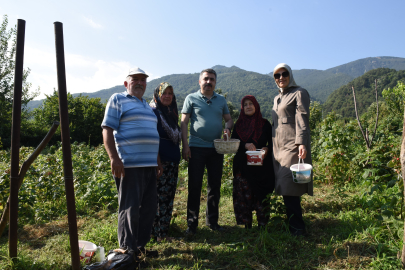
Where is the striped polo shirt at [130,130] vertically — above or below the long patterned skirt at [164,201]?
above

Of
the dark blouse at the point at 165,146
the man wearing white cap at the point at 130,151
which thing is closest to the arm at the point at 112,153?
the man wearing white cap at the point at 130,151

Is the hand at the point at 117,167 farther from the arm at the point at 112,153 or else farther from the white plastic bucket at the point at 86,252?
the white plastic bucket at the point at 86,252

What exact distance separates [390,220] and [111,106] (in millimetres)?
2765

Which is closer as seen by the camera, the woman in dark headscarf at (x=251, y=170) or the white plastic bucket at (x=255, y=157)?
the white plastic bucket at (x=255, y=157)

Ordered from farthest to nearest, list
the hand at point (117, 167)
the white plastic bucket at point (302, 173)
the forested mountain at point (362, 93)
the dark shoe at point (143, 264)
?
the forested mountain at point (362, 93)
the white plastic bucket at point (302, 173)
the dark shoe at point (143, 264)
the hand at point (117, 167)

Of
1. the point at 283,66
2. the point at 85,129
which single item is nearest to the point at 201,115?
the point at 283,66

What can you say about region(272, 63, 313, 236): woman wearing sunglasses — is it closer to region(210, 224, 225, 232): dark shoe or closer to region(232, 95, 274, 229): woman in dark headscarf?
region(232, 95, 274, 229): woman in dark headscarf

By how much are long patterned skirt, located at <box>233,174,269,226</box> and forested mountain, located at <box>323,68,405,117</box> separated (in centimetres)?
6559

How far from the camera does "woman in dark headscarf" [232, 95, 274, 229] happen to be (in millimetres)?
3090

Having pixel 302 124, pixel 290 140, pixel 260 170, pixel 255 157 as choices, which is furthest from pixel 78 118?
pixel 302 124

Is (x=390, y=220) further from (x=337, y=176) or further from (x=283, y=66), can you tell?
(x=337, y=176)

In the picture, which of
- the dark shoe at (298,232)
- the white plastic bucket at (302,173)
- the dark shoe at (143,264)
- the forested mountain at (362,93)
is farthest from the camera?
the forested mountain at (362,93)

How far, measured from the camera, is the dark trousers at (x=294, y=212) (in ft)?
9.20

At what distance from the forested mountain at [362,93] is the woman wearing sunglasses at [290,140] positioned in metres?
65.6
